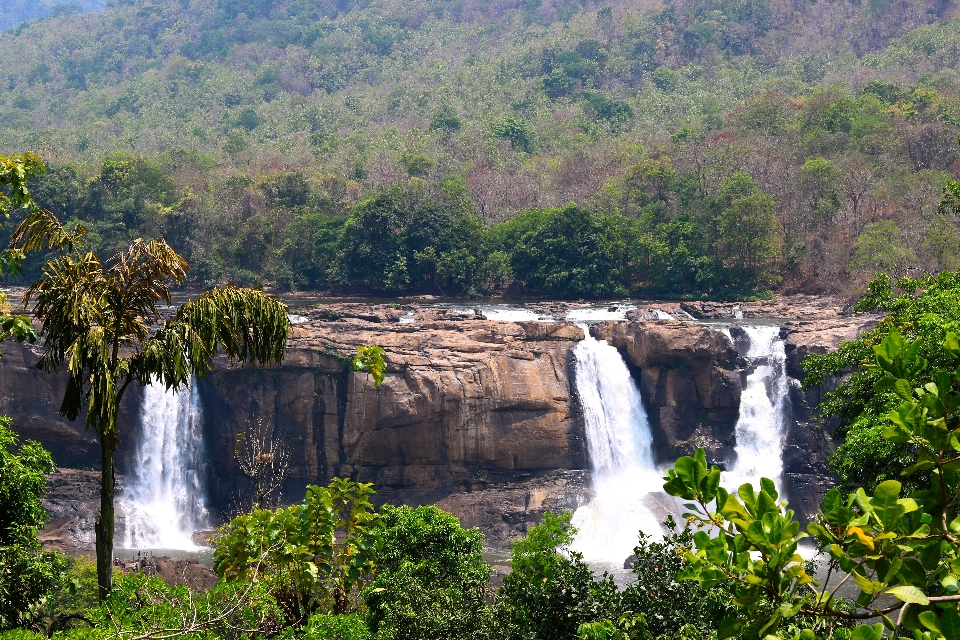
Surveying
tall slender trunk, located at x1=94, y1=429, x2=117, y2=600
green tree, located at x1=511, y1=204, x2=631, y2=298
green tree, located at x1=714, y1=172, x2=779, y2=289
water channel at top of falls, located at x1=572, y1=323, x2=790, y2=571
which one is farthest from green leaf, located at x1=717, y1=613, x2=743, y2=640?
green tree, located at x1=714, y1=172, x2=779, y2=289

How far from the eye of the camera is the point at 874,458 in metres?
14.0

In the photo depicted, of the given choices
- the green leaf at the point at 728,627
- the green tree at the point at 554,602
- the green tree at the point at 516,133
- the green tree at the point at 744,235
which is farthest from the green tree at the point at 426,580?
the green tree at the point at 516,133

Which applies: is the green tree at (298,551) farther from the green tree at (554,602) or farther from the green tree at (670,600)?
the green tree at (670,600)

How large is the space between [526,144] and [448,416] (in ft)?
116

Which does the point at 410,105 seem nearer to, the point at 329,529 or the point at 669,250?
the point at 669,250

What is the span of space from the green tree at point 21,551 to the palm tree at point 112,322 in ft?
2.07

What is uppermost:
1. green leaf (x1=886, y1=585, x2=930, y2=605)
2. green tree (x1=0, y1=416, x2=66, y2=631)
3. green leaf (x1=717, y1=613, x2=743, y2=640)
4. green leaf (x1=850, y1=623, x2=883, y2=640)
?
green leaf (x1=886, y1=585, x2=930, y2=605)

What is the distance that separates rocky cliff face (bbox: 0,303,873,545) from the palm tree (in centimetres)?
1998

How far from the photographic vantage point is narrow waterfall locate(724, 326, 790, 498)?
101 ft

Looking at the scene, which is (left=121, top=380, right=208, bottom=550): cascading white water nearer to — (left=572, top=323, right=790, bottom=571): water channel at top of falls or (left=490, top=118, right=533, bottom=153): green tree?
(left=572, top=323, right=790, bottom=571): water channel at top of falls

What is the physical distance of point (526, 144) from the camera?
204 ft

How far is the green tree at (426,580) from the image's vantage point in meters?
9.62

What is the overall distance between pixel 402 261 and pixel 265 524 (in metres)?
31.6

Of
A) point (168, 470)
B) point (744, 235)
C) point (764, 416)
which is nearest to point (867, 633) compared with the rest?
point (168, 470)
